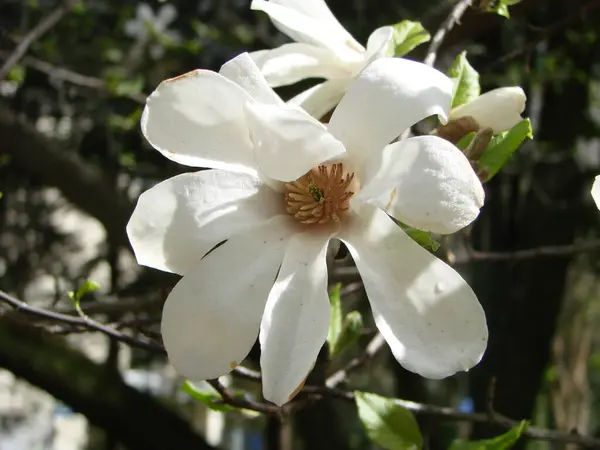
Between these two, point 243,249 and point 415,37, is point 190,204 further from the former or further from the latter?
point 415,37

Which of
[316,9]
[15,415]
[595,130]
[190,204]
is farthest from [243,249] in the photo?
[15,415]

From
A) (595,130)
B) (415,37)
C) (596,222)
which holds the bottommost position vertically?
(596,222)

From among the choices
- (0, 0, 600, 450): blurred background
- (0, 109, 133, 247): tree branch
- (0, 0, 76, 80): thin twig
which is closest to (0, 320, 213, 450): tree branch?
(0, 0, 600, 450): blurred background

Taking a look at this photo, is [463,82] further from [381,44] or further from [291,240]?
[291,240]

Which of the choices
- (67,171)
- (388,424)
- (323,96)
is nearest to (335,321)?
(388,424)

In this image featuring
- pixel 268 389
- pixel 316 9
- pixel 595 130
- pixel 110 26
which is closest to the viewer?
pixel 268 389

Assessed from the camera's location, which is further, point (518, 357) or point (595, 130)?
point (518, 357)

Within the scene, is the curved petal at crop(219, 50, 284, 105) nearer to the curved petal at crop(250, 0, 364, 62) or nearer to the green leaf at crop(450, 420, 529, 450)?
the curved petal at crop(250, 0, 364, 62)
